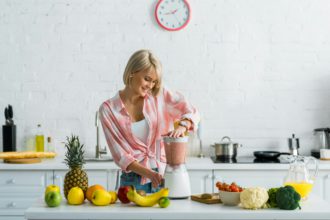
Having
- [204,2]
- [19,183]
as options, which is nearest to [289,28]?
[204,2]

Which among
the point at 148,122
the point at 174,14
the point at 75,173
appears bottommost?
the point at 75,173

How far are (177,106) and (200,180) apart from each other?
1235 millimetres

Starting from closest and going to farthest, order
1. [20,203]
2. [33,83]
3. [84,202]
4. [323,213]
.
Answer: [323,213] < [84,202] < [20,203] < [33,83]

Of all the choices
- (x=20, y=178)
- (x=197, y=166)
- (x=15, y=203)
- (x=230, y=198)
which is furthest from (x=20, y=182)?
(x=230, y=198)

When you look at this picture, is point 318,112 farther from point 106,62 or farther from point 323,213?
point 323,213

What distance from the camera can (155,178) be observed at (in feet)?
9.18

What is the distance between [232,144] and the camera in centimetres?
441

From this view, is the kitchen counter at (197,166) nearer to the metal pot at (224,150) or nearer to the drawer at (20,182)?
the drawer at (20,182)

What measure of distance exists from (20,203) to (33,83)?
1.16 metres

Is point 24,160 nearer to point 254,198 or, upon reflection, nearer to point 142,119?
point 142,119

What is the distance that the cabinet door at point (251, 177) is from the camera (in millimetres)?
4141

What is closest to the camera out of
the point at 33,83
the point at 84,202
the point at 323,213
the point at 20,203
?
the point at 323,213

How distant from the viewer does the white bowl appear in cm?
248

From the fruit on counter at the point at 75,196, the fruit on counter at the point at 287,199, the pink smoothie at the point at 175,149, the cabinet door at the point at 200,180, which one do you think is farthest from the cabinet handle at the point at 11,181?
the fruit on counter at the point at 287,199
